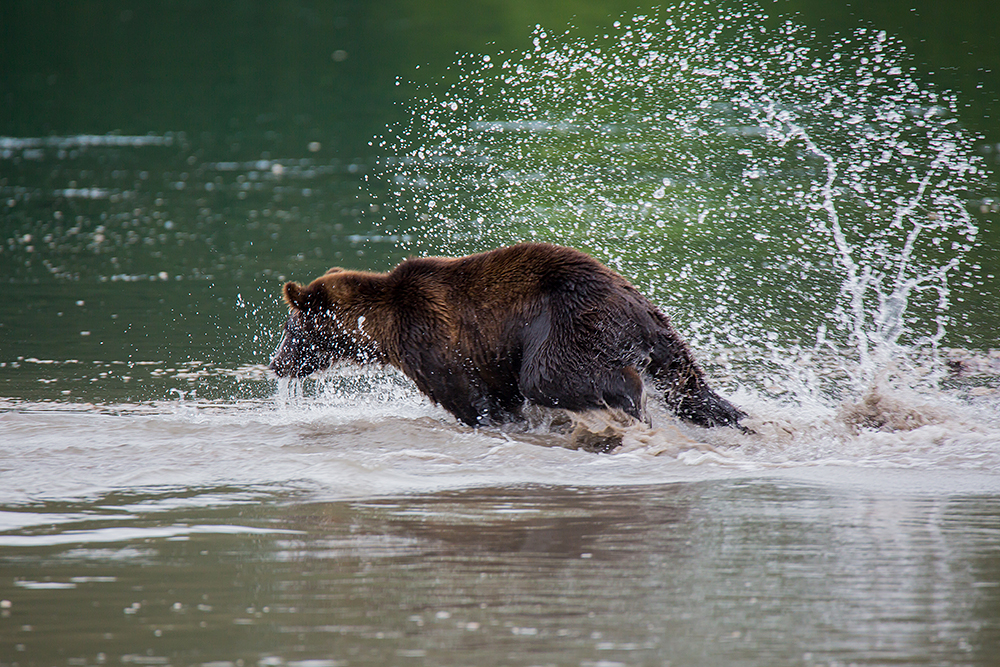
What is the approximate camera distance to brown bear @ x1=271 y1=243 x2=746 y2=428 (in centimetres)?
648

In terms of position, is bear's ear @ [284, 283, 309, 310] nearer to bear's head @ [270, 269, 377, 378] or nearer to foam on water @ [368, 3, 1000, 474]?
bear's head @ [270, 269, 377, 378]

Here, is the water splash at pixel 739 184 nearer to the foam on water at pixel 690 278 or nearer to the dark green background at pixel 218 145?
the foam on water at pixel 690 278

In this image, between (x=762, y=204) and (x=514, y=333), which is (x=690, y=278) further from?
(x=514, y=333)

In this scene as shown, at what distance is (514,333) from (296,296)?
1.41 metres

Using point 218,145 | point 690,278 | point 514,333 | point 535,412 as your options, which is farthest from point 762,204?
point 218,145

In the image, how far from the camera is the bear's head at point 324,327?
7.08 metres

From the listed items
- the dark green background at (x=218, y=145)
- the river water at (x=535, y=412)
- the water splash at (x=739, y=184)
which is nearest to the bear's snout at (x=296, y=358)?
the river water at (x=535, y=412)

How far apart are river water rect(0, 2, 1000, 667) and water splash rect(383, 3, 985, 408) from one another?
69 millimetres

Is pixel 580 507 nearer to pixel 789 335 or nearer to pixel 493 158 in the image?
pixel 789 335

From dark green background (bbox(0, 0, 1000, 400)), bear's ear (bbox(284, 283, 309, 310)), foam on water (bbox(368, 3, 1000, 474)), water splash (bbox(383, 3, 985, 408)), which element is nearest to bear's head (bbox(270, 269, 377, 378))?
bear's ear (bbox(284, 283, 309, 310))

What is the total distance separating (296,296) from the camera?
7168 mm

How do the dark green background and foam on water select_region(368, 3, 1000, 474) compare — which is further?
the dark green background

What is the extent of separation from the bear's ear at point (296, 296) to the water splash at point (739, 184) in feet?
10.3

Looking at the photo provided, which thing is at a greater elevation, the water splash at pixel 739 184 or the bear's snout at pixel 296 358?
the water splash at pixel 739 184
